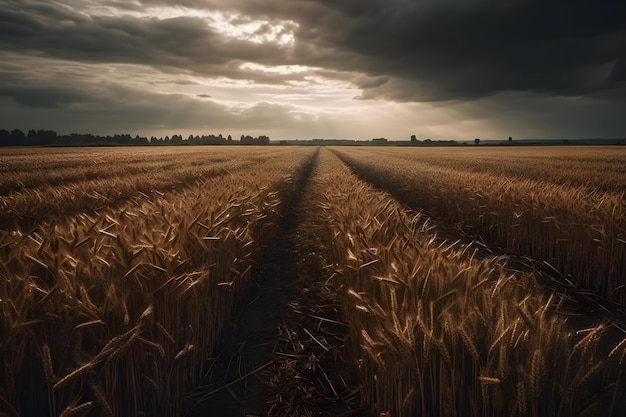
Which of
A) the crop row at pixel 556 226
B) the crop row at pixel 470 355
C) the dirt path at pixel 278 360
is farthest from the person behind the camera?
the crop row at pixel 556 226

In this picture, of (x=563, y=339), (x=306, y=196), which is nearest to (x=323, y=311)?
(x=563, y=339)

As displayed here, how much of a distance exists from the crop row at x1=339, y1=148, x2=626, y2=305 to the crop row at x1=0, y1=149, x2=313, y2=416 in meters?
5.53

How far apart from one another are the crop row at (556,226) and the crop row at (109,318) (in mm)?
5535

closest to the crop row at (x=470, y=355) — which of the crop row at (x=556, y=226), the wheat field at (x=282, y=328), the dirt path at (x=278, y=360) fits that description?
the wheat field at (x=282, y=328)

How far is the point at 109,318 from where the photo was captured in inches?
93.1

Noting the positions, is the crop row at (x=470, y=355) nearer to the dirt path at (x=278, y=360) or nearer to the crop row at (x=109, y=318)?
the dirt path at (x=278, y=360)

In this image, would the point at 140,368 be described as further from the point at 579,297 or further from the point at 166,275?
the point at 579,297

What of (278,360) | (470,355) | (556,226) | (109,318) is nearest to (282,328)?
(278,360)

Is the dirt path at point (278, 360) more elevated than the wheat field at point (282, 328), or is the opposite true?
the wheat field at point (282, 328)

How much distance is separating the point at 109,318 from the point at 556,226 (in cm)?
678

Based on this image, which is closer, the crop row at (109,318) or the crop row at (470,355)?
the crop row at (470,355)

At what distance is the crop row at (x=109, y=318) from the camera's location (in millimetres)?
2115

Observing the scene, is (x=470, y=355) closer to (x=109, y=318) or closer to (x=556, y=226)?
(x=109, y=318)

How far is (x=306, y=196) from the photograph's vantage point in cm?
→ 1633
